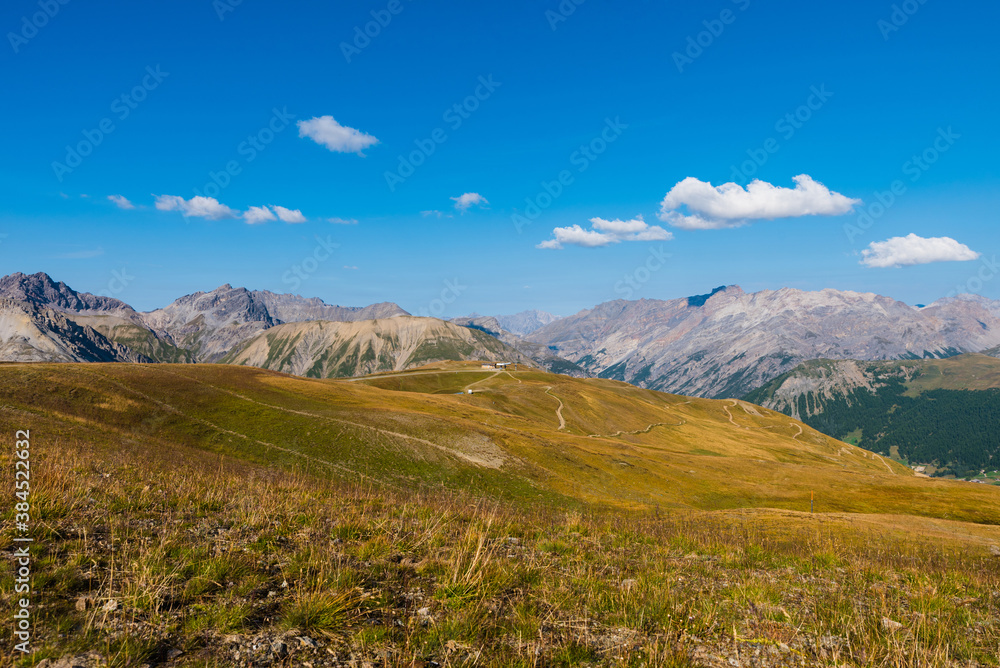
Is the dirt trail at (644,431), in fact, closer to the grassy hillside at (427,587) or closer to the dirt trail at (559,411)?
the dirt trail at (559,411)

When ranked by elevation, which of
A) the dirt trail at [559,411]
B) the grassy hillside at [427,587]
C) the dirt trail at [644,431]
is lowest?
the dirt trail at [644,431]

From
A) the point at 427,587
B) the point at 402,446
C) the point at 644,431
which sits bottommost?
the point at 644,431

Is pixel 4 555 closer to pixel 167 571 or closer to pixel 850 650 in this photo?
pixel 167 571

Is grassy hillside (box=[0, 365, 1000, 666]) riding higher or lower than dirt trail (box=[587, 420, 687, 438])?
higher

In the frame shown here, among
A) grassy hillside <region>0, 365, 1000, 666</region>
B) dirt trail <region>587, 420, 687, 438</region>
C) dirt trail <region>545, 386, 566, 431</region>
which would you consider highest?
grassy hillside <region>0, 365, 1000, 666</region>

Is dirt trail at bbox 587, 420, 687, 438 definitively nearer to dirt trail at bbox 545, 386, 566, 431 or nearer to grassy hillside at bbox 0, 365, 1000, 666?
dirt trail at bbox 545, 386, 566, 431

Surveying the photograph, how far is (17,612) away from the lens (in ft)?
21.7

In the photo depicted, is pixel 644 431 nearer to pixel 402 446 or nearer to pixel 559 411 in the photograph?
pixel 559 411

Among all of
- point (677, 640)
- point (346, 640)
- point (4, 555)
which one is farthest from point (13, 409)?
point (677, 640)

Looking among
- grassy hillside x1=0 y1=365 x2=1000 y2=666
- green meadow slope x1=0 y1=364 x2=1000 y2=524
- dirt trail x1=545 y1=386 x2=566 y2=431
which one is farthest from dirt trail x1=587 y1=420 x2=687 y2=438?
grassy hillside x1=0 y1=365 x2=1000 y2=666

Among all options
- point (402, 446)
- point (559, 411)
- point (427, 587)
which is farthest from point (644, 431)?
point (427, 587)

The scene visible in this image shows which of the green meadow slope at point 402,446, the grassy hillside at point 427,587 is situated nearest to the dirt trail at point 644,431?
the green meadow slope at point 402,446

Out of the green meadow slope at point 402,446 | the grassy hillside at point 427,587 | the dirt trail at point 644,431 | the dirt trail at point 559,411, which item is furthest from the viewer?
the dirt trail at point 644,431

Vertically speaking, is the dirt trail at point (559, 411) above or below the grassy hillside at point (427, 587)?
below
